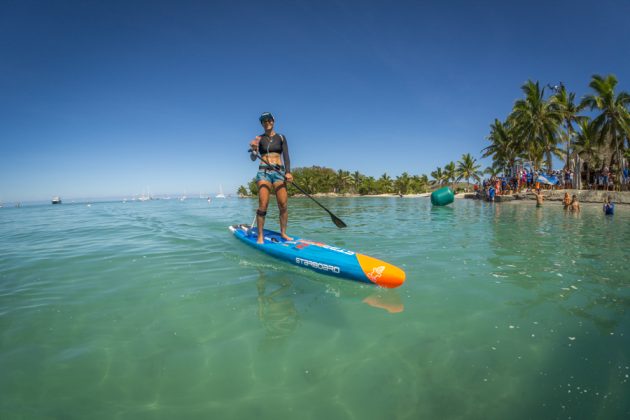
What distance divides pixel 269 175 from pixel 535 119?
137 ft

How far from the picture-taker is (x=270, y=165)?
668cm

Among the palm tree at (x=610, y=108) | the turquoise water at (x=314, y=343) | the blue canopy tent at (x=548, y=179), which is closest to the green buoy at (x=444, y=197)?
the palm tree at (x=610, y=108)

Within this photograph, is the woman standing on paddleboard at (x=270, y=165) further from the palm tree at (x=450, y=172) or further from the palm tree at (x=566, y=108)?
the palm tree at (x=450, y=172)

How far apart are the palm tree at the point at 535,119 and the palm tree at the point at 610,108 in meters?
4.81

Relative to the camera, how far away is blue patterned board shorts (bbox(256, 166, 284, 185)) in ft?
22.1

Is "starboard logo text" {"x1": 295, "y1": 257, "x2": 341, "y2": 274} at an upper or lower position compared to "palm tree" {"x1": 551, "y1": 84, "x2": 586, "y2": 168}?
lower

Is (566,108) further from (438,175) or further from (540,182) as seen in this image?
(438,175)

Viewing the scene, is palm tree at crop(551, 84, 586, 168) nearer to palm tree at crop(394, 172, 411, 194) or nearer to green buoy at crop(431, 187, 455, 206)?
green buoy at crop(431, 187, 455, 206)

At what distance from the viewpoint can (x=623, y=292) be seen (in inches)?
166

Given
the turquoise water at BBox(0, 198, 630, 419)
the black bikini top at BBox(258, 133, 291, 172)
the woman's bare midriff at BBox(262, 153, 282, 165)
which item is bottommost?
the turquoise water at BBox(0, 198, 630, 419)

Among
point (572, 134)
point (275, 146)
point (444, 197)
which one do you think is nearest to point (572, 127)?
point (572, 134)

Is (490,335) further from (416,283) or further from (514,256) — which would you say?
(514,256)

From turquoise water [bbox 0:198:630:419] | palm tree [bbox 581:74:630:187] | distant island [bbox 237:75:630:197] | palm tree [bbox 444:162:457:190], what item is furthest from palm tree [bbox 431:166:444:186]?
turquoise water [bbox 0:198:630:419]

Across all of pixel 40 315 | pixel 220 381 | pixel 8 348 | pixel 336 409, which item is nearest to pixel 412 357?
pixel 336 409
